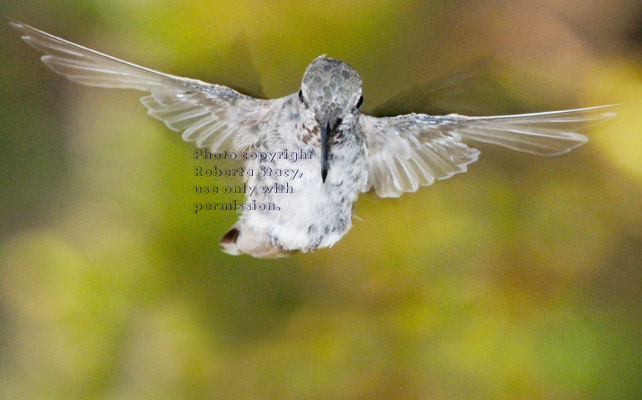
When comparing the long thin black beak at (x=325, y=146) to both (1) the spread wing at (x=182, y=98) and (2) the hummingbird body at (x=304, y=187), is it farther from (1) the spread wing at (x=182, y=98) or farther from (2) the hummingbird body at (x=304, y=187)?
(1) the spread wing at (x=182, y=98)

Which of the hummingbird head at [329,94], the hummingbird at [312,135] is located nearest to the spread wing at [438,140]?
the hummingbird at [312,135]

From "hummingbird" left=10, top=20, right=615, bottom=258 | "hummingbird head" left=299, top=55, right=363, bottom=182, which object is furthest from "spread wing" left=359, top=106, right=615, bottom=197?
"hummingbird head" left=299, top=55, right=363, bottom=182

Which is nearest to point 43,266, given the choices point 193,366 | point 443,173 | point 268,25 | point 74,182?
point 74,182

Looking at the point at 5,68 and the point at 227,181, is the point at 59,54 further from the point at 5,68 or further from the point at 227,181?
the point at 227,181

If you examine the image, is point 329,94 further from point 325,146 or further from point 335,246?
point 335,246

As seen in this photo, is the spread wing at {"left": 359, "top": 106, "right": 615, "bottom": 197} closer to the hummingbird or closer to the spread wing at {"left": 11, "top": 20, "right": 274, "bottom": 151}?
the hummingbird

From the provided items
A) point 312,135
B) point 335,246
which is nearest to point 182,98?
point 312,135
